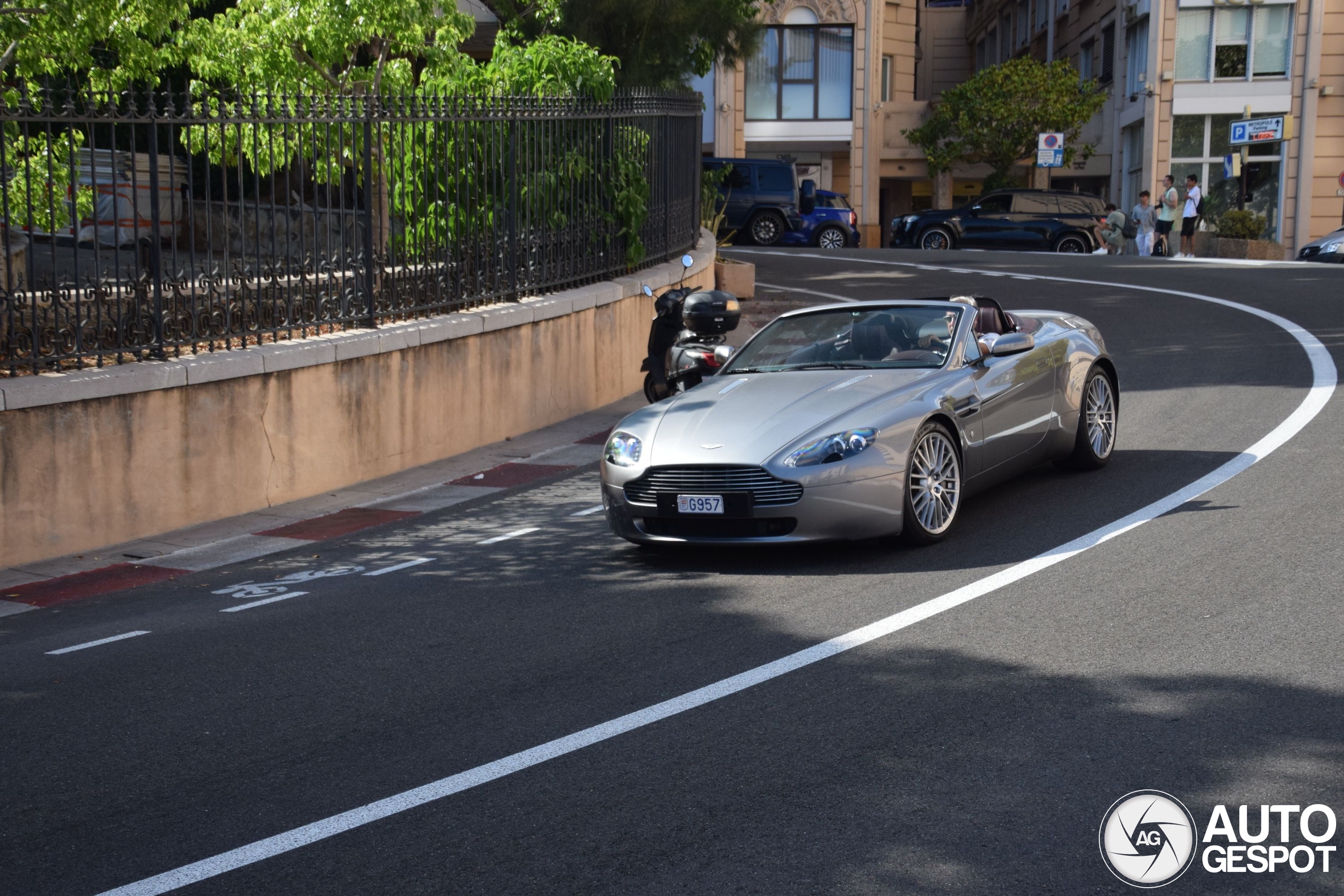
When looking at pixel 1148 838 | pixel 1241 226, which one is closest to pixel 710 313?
pixel 1148 838

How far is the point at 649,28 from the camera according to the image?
79.2 feet

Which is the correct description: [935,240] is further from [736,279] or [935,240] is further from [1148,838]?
[1148,838]

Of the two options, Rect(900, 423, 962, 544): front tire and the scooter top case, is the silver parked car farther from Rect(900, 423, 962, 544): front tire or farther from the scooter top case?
the scooter top case

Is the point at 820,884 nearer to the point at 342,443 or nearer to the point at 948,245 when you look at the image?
the point at 342,443

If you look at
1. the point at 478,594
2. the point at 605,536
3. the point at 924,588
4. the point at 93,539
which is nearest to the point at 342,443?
the point at 93,539

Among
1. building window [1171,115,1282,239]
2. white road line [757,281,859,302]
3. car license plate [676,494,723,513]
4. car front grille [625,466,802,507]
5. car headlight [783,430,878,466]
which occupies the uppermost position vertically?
building window [1171,115,1282,239]

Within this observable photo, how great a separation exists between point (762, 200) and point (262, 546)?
27.6m

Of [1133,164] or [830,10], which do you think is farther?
[830,10]

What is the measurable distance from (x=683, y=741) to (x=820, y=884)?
1199mm

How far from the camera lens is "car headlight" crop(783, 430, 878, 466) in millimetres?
7492

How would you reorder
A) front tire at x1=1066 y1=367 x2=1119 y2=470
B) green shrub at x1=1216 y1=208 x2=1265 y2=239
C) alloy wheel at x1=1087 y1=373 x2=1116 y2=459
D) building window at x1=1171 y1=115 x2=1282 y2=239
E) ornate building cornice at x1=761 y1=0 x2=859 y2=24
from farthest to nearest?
ornate building cornice at x1=761 y1=0 x2=859 y2=24, building window at x1=1171 y1=115 x2=1282 y2=239, green shrub at x1=1216 y1=208 x2=1265 y2=239, alloy wheel at x1=1087 y1=373 x2=1116 y2=459, front tire at x1=1066 y1=367 x2=1119 y2=470

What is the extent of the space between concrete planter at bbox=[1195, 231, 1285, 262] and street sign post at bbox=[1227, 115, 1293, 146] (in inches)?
255

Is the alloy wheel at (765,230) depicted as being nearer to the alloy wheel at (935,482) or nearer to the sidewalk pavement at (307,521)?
the sidewalk pavement at (307,521)

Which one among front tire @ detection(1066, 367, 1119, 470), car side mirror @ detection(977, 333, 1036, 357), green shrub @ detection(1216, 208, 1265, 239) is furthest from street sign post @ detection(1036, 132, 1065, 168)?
car side mirror @ detection(977, 333, 1036, 357)
